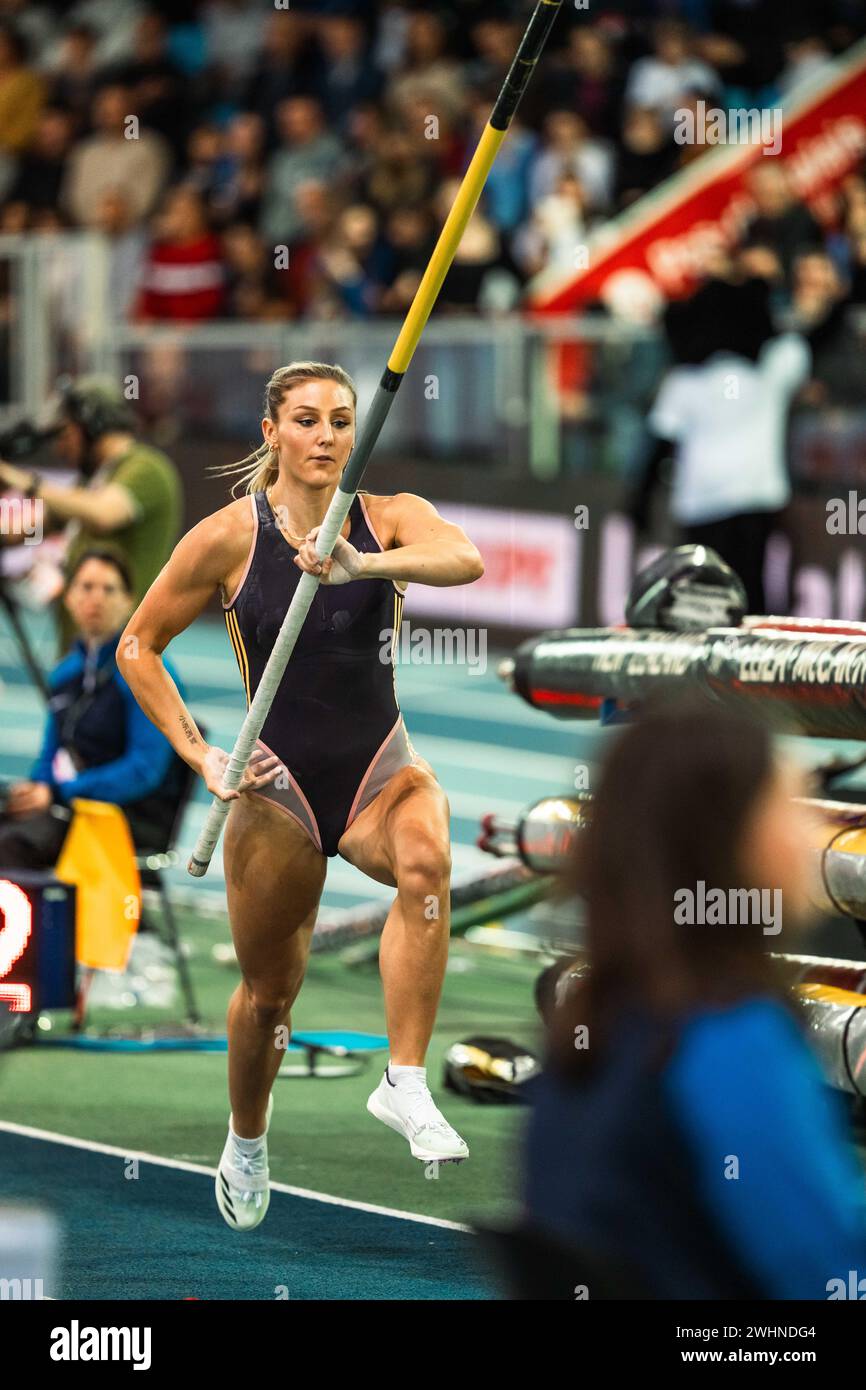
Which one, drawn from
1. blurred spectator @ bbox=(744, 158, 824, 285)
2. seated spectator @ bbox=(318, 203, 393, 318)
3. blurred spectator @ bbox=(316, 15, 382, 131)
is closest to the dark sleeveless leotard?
blurred spectator @ bbox=(744, 158, 824, 285)

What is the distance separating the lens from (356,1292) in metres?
5.71

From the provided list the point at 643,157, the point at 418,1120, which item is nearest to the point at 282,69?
the point at 643,157

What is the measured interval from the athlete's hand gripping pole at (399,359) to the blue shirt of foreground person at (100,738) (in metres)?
2.51

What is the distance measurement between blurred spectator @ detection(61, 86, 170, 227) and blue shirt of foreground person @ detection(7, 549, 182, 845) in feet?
38.0

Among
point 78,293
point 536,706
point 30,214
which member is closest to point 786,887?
point 536,706

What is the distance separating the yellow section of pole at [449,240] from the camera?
5129 millimetres

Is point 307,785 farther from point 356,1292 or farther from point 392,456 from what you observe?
point 392,456

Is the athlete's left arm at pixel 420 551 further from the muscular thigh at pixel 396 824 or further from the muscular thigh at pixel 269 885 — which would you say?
the muscular thigh at pixel 269 885

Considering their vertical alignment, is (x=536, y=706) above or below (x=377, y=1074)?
above

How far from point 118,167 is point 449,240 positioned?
49.7 feet

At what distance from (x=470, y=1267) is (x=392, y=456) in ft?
37.5

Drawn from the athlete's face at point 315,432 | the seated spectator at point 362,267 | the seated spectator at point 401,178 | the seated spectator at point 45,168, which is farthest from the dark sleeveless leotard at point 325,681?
the seated spectator at point 45,168

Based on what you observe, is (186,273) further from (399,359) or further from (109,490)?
(399,359)

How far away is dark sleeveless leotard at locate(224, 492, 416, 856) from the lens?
5758mm
